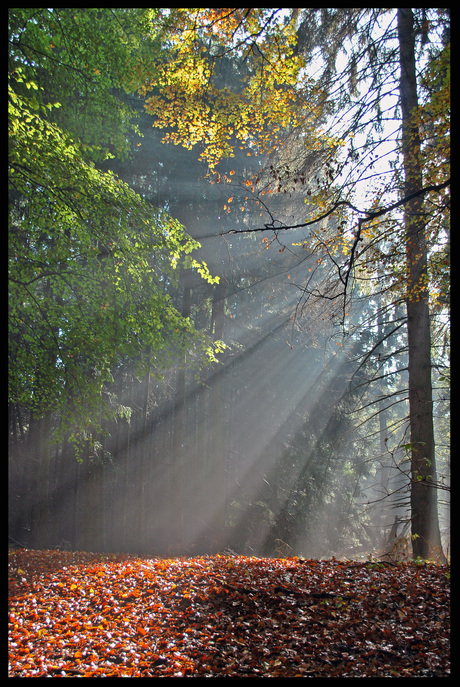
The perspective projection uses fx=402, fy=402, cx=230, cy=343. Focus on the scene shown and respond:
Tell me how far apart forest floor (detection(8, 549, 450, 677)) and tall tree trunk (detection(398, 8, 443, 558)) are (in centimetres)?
123

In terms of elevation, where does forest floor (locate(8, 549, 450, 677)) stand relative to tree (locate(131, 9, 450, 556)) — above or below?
below

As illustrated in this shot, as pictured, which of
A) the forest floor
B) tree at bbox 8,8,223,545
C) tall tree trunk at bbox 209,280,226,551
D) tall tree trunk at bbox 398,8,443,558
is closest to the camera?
the forest floor

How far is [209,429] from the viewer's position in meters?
17.6

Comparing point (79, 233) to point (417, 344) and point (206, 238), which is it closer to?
point (417, 344)

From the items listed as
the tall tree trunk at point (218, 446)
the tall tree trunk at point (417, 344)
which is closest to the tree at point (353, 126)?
the tall tree trunk at point (417, 344)

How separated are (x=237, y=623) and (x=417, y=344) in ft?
17.4

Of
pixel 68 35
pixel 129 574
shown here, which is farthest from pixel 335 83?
pixel 129 574

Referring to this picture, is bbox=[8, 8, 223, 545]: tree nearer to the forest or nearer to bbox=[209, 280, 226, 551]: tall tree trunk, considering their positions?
the forest

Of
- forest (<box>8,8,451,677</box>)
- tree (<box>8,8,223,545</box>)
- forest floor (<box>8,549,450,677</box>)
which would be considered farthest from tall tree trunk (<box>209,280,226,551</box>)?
forest floor (<box>8,549,450,677</box>)

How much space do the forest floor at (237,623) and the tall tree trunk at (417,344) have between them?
123 centimetres

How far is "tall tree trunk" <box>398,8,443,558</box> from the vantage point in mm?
6336

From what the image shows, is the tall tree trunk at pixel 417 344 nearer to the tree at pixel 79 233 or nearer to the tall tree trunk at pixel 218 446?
the tree at pixel 79 233

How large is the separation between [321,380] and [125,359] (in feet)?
30.3
